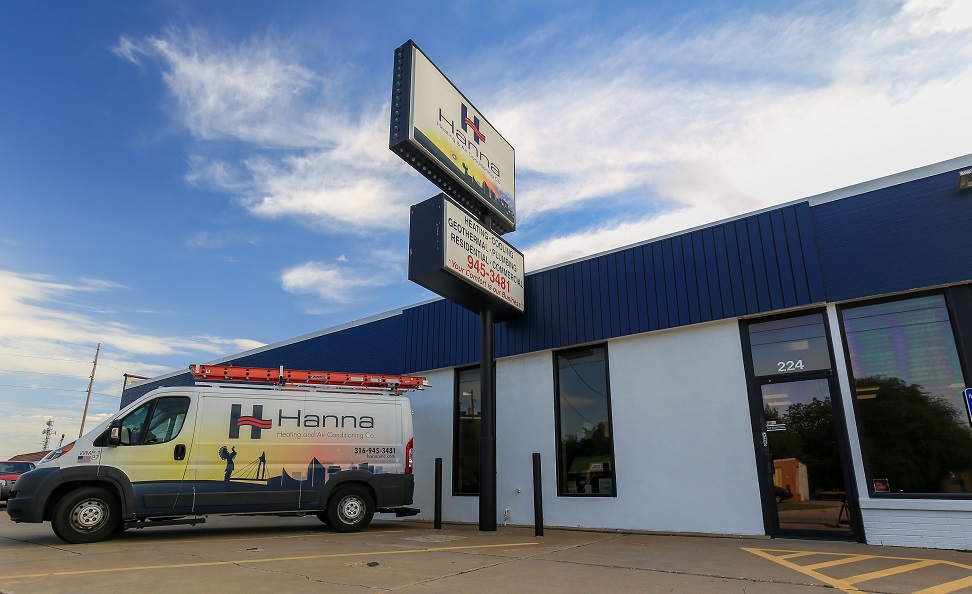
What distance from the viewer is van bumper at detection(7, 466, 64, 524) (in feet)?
26.2

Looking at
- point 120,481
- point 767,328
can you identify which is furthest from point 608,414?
point 120,481

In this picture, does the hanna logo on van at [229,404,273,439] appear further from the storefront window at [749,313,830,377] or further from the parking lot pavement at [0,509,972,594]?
the storefront window at [749,313,830,377]

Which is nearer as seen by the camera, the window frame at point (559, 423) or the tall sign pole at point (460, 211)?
the tall sign pole at point (460, 211)

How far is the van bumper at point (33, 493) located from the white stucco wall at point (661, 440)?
7496 millimetres

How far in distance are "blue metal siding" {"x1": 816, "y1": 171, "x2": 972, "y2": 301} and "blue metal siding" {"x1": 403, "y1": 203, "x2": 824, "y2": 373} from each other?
0.28 m

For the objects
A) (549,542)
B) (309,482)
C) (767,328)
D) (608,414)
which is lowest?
(549,542)

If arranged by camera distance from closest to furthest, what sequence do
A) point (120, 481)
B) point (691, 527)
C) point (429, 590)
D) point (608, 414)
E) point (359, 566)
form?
point (429, 590), point (359, 566), point (120, 481), point (691, 527), point (608, 414)

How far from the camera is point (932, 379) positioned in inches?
310

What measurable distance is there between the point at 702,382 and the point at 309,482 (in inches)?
268

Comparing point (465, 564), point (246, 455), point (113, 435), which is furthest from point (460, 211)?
point (113, 435)

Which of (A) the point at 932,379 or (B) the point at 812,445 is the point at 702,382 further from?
(A) the point at 932,379

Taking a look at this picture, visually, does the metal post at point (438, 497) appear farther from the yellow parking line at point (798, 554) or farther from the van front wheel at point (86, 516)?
the yellow parking line at point (798, 554)

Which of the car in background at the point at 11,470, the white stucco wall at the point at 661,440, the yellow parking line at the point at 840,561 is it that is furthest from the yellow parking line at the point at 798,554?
the car in background at the point at 11,470

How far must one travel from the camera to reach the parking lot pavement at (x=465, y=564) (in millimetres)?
5273
